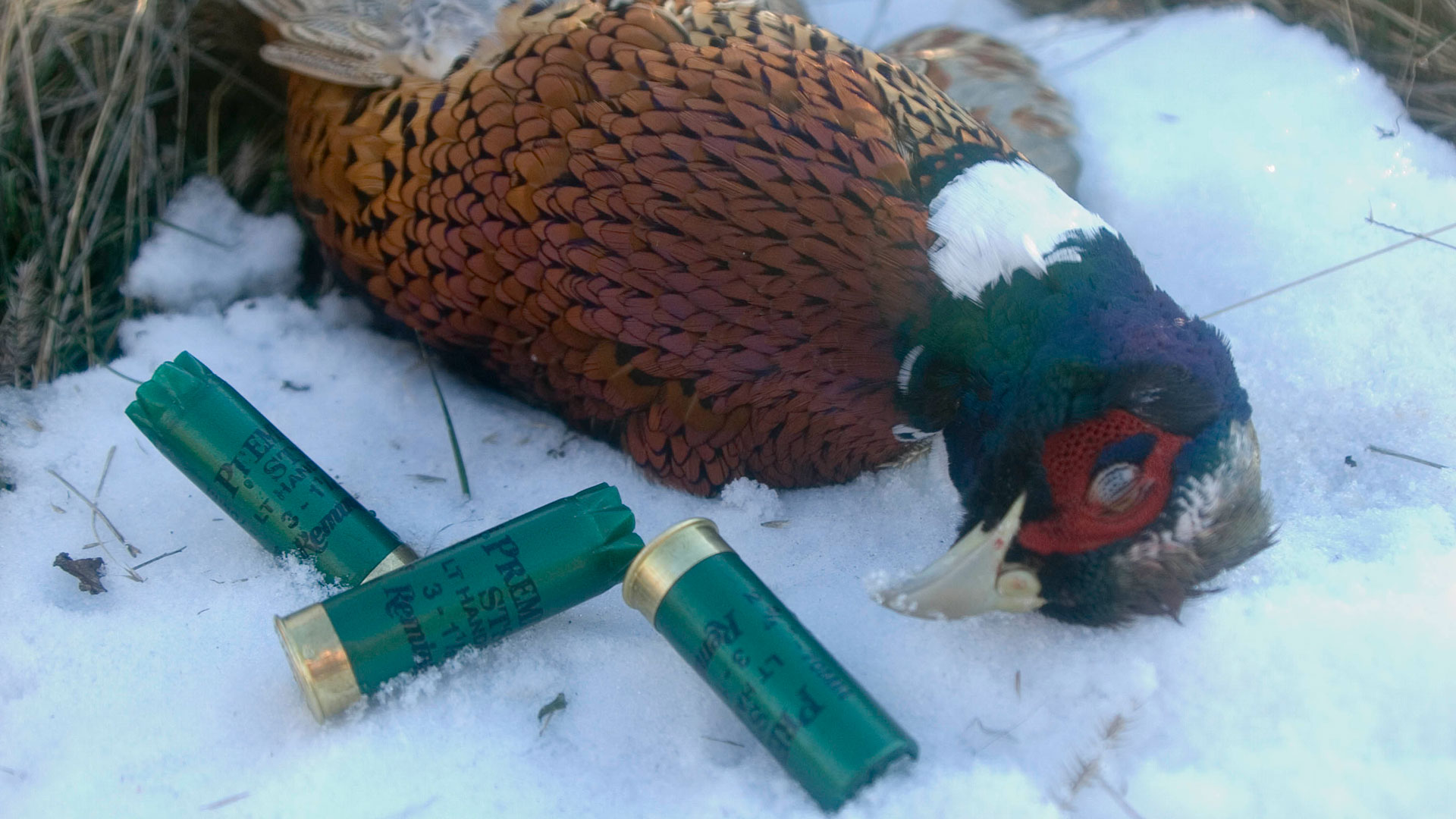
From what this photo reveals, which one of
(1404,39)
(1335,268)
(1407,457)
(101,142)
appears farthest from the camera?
(1404,39)

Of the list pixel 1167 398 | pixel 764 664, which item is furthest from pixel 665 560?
pixel 1167 398

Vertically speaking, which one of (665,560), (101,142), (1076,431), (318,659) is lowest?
(318,659)

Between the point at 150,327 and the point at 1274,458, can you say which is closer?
the point at 1274,458

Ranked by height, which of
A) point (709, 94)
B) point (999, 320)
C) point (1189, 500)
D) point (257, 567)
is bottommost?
point (257, 567)

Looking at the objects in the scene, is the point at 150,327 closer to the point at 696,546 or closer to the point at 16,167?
the point at 16,167

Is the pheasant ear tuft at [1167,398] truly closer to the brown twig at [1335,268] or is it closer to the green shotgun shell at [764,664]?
the green shotgun shell at [764,664]

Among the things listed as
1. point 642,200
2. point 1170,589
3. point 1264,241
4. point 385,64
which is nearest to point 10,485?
point 385,64

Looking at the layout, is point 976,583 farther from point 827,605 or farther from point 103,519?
point 103,519
